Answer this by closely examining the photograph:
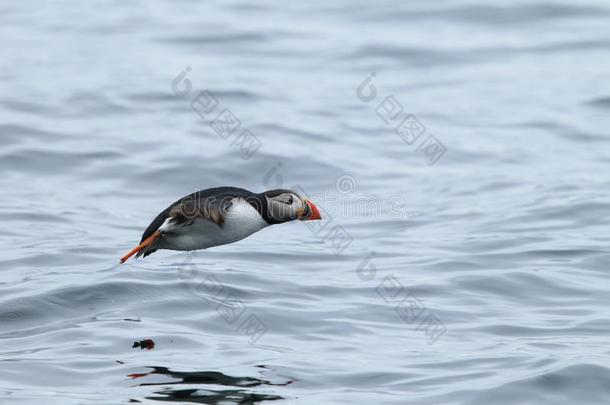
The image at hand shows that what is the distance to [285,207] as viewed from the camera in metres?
8.62

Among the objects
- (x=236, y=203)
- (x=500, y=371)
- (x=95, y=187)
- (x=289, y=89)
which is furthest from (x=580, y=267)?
(x=289, y=89)

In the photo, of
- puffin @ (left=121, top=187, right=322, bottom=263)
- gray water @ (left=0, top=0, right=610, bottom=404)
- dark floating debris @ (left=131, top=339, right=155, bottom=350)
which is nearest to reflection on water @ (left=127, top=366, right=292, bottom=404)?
gray water @ (left=0, top=0, right=610, bottom=404)

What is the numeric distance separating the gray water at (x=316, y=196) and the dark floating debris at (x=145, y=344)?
6 centimetres

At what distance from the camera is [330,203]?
51.8 ft

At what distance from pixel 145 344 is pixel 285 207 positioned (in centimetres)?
173

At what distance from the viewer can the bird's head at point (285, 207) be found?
28.2 feet

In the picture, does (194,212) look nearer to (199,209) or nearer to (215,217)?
(199,209)

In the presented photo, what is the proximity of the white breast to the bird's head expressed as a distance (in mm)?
107

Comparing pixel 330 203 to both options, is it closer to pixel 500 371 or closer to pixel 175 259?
pixel 175 259

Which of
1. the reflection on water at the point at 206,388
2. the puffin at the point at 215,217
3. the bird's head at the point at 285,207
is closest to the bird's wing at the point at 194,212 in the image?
the puffin at the point at 215,217

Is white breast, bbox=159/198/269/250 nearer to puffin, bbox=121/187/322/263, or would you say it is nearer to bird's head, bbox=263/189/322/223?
puffin, bbox=121/187/322/263

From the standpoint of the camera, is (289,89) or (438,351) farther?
(289,89)

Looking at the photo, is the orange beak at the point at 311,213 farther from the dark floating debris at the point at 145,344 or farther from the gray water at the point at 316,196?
the dark floating debris at the point at 145,344

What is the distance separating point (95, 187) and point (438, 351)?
7.56 m
